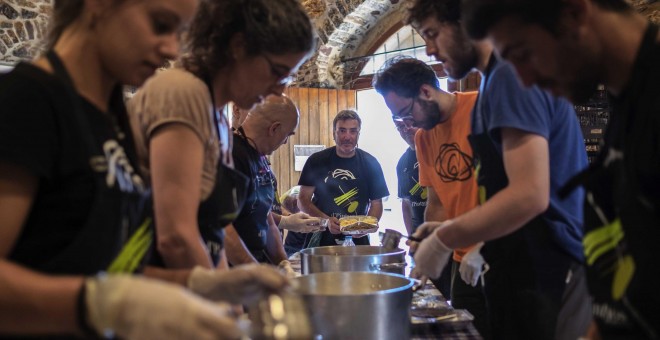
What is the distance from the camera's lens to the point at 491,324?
61.7 inches

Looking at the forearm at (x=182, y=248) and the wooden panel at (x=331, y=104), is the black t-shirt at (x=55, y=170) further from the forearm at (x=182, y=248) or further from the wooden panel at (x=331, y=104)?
the wooden panel at (x=331, y=104)

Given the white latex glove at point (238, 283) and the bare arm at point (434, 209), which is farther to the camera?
the bare arm at point (434, 209)

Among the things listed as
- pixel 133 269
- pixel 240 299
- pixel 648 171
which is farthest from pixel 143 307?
pixel 648 171

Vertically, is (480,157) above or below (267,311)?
above

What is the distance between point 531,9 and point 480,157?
2.41 ft

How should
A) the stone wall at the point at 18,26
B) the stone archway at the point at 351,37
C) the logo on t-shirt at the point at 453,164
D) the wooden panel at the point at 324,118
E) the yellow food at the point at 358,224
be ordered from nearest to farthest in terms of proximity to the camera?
the logo on t-shirt at the point at 453,164
the yellow food at the point at 358,224
the stone wall at the point at 18,26
the stone archway at the point at 351,37
the wooden panel at the point at 324,118

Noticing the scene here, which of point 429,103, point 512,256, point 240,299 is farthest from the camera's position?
point 429,103

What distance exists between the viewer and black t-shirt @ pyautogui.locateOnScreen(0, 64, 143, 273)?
0.69 m

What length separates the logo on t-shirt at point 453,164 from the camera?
1.99 metres

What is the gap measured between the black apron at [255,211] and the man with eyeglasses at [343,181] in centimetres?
141

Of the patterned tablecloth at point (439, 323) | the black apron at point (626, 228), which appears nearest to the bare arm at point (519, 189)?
the patterned tablecloth at point (439, 323)

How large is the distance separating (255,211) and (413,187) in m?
1.71

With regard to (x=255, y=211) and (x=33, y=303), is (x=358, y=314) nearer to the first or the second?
(x=33, y=303)

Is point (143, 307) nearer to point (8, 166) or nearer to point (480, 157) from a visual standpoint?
point (8, 166)
